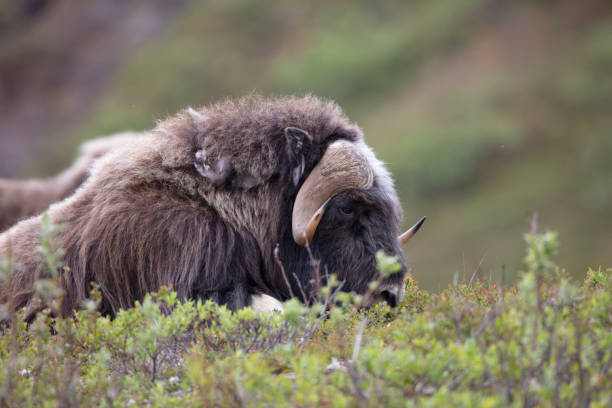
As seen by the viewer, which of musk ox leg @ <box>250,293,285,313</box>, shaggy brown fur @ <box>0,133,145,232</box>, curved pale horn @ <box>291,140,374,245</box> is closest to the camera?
musk ox leg @ <box>250,293,285,313</box>

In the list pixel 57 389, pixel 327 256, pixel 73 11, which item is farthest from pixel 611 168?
pixel 73 11

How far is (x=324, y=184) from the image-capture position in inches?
158

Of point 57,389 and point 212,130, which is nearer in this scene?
point 57,389

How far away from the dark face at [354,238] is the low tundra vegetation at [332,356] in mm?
666

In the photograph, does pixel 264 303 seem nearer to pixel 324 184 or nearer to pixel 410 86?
pixel 324 184

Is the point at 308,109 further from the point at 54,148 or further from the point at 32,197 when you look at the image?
the point at 54,148

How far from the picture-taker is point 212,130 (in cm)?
423

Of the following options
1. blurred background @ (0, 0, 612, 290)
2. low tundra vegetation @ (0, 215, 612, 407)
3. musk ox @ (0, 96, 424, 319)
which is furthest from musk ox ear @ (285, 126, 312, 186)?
blurred background @ (0, 0, 612, 290)

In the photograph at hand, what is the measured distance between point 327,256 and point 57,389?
186 cm

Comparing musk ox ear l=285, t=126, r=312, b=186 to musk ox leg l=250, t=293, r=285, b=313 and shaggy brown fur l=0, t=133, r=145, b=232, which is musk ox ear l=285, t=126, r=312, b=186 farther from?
shaggy brown fur l=0, t=133, r=145, b=232

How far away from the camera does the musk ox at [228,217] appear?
3902 mm

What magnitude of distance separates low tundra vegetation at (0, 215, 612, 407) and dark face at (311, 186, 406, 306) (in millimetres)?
Result: 666

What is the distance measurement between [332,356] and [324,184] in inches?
50.2

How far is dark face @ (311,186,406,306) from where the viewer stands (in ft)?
13.4
